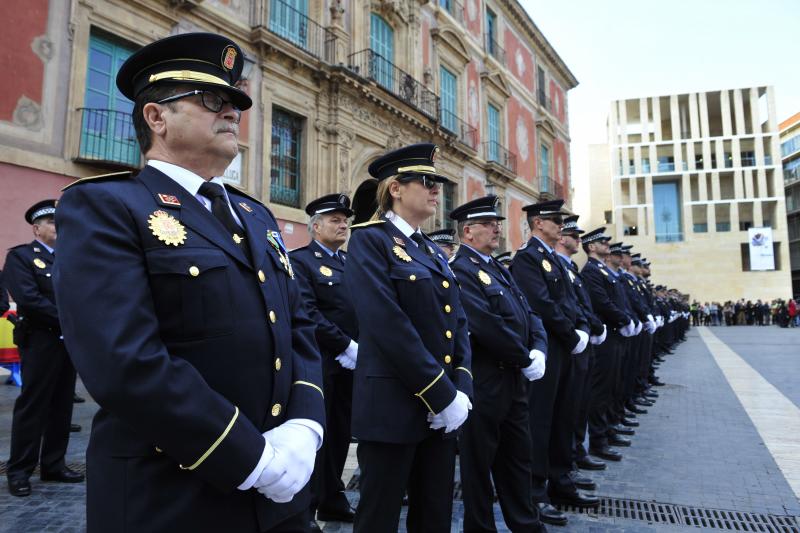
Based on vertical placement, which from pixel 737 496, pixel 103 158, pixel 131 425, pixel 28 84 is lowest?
pixel 737 496

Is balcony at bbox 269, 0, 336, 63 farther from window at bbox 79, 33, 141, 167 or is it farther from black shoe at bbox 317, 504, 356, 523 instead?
black shoe at bbox 317, 504, 356, 523

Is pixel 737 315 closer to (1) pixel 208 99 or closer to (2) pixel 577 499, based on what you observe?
(2) pixel 577 499

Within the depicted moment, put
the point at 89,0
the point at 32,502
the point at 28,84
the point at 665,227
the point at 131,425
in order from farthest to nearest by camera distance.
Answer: the point at 665,227, the point at 89,0, the point at 28,84, the point at 32,502, the point at 131,425

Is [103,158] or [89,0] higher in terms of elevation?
[89,0]

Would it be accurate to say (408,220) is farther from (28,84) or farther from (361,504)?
(28,84)

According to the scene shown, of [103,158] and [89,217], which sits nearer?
[89,217]

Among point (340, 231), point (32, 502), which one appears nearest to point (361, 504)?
point (340, 231)

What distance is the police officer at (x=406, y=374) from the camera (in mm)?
2488

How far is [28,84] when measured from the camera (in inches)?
327

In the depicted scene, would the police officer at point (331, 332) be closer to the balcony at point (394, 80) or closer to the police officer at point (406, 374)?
the police officer at point (406, 374)

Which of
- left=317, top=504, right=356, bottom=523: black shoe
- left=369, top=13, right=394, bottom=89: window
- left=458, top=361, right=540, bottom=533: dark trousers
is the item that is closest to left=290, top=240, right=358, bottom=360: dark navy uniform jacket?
left=317, top=504, right=356, bottom=523: black shoe

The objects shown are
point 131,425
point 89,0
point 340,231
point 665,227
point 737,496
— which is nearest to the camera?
point 131,425

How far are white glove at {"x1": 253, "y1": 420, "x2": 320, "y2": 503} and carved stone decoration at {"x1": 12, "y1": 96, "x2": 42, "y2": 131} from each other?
8961 millimetres

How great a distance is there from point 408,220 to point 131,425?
75.7 inches
